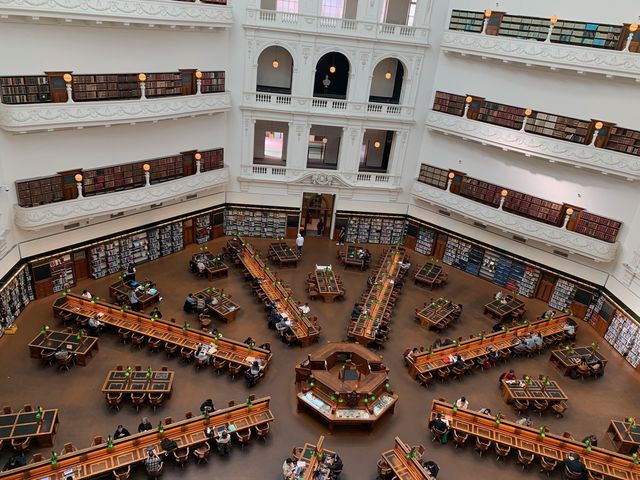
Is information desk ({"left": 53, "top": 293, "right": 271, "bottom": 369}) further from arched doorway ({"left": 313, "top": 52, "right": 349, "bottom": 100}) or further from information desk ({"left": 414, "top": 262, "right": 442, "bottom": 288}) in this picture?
arched doorway ({"left": 313, "top": 52, "right": 349, "bottom": 100})

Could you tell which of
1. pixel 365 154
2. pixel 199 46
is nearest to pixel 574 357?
pixel 365 154

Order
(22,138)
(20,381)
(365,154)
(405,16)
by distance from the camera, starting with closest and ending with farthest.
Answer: (20,381) → (22,138) → (405,16) → (365,154)

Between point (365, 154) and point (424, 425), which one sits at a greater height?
point (365, 154)

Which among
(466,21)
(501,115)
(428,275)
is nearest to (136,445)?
(428,275)

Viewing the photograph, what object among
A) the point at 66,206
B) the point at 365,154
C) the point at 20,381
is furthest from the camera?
the point at 365,154

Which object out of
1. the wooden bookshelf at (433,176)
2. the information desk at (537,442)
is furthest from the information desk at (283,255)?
the information desk at (537,442)

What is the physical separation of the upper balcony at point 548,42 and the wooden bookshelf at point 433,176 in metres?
6.12

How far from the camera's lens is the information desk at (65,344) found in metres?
18.0

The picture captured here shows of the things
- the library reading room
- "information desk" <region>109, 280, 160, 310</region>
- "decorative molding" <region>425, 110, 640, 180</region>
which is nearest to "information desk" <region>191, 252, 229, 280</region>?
the library reading room

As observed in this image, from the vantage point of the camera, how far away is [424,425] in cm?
1738

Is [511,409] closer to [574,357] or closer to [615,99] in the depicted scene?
[574,357]

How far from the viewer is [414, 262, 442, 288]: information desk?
25609mm

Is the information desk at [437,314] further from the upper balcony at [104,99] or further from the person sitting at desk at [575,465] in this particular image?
the upper balcony at [104,99]

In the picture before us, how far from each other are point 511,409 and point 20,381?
1774 centimetres
